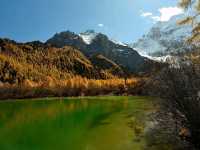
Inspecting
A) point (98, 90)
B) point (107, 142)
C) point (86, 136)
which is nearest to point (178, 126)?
point (107, 142)

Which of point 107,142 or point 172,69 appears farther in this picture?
point 107,142

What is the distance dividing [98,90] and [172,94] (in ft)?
512

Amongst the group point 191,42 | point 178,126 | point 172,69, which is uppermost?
point 191,42

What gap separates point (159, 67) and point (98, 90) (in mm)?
154952

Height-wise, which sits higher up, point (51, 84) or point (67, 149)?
point (51, 84)

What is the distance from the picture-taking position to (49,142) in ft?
97.6

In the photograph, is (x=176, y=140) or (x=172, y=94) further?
(x=176, y=140)

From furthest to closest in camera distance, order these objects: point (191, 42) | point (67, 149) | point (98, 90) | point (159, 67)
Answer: point (98, 90), point (67, 149), point (159, 67), point (191, 42)

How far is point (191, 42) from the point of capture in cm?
1692

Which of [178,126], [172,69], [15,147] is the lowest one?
[15,147]

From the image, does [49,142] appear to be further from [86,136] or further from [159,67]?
[159,67]

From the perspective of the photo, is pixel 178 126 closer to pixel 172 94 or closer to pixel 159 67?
pixel 172 94

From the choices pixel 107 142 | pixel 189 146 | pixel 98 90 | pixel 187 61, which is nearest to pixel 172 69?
pixel 187 61

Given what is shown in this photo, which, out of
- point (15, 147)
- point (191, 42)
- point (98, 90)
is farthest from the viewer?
point (98, 90)
